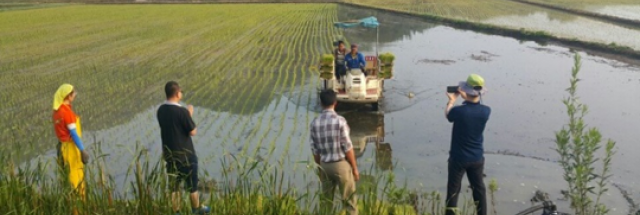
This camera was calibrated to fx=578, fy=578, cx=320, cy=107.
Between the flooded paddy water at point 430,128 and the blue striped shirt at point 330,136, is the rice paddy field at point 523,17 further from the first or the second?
the blue striped shirt at point 330,136

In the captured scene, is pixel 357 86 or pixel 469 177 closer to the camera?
pixel 469 177

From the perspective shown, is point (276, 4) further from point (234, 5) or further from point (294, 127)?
point (294, 127)

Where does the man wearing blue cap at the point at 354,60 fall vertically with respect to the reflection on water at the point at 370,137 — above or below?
above

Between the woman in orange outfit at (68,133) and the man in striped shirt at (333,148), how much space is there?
6.96 feet

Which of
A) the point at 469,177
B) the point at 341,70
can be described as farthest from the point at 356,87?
the point at 469,177

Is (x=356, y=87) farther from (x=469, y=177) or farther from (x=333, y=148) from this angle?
(x=333, y=148)

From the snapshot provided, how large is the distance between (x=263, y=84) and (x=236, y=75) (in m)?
1.40

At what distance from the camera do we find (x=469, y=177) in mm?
5395

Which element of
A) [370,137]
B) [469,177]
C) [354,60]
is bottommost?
[469,177]

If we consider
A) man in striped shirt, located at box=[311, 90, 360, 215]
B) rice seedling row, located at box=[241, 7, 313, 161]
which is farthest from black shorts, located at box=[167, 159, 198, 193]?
rice seedling row, located at box=[241, 7, 313, 161]

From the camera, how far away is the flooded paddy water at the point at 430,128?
7418 millimetres

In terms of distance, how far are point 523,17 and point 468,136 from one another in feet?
82.4

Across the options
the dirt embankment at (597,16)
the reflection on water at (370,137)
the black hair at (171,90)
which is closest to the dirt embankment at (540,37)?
the dirt embankment at (597,16)

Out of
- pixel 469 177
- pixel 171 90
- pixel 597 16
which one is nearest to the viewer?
pixel 171 90
